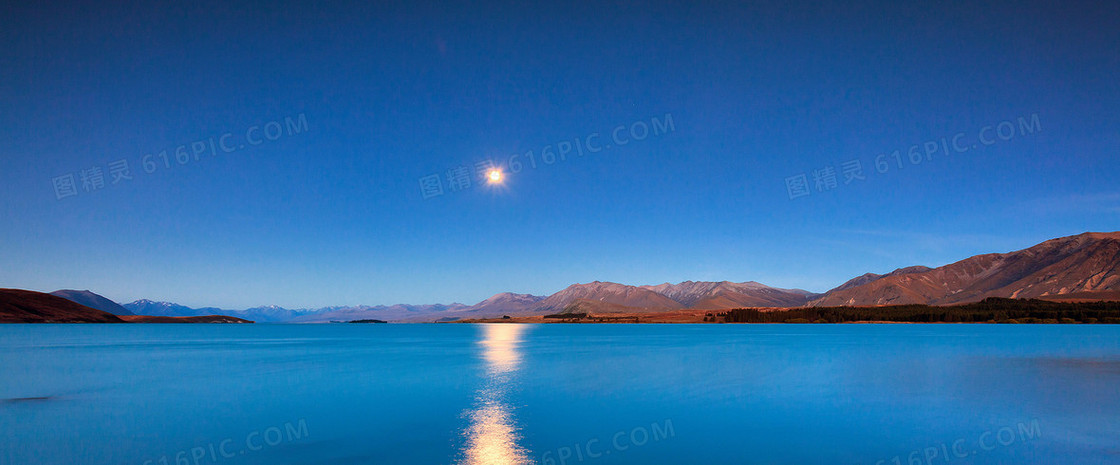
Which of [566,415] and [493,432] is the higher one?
[493,432]

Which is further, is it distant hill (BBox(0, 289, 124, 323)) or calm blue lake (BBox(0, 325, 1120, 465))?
distant hill (BBox(0, 289, 124, 323))

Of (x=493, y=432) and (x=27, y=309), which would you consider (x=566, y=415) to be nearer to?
(x=493, y=432)

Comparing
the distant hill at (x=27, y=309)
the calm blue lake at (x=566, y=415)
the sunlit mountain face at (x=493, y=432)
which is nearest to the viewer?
the sunlit mountain face at (x=493, y=432)

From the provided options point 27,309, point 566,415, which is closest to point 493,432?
point 566,415

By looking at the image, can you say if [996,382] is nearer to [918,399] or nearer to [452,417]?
[918,399]

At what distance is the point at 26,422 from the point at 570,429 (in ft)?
80.5

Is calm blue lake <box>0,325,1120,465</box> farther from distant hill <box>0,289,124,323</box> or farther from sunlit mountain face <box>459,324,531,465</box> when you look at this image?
distant hill <box>0,289,124,323</box>

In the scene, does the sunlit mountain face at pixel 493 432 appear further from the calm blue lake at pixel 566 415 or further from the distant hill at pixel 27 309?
the distant hill at pixel 27 309

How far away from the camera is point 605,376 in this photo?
4003cm

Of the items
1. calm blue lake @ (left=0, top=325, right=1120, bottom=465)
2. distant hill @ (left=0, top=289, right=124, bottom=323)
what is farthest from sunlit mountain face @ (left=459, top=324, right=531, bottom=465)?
distant hill @ (left=0, top=289, right=124, bottom=323)

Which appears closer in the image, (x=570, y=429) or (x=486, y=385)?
(x=570, y=429)

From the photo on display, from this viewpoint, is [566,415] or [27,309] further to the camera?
[27,309]

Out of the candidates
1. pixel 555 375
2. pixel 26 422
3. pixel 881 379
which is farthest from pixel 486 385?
pixel 881 379

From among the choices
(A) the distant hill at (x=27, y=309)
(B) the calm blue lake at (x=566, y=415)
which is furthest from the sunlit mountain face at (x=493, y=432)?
(A) the distant hill at (x=27, y=309)
